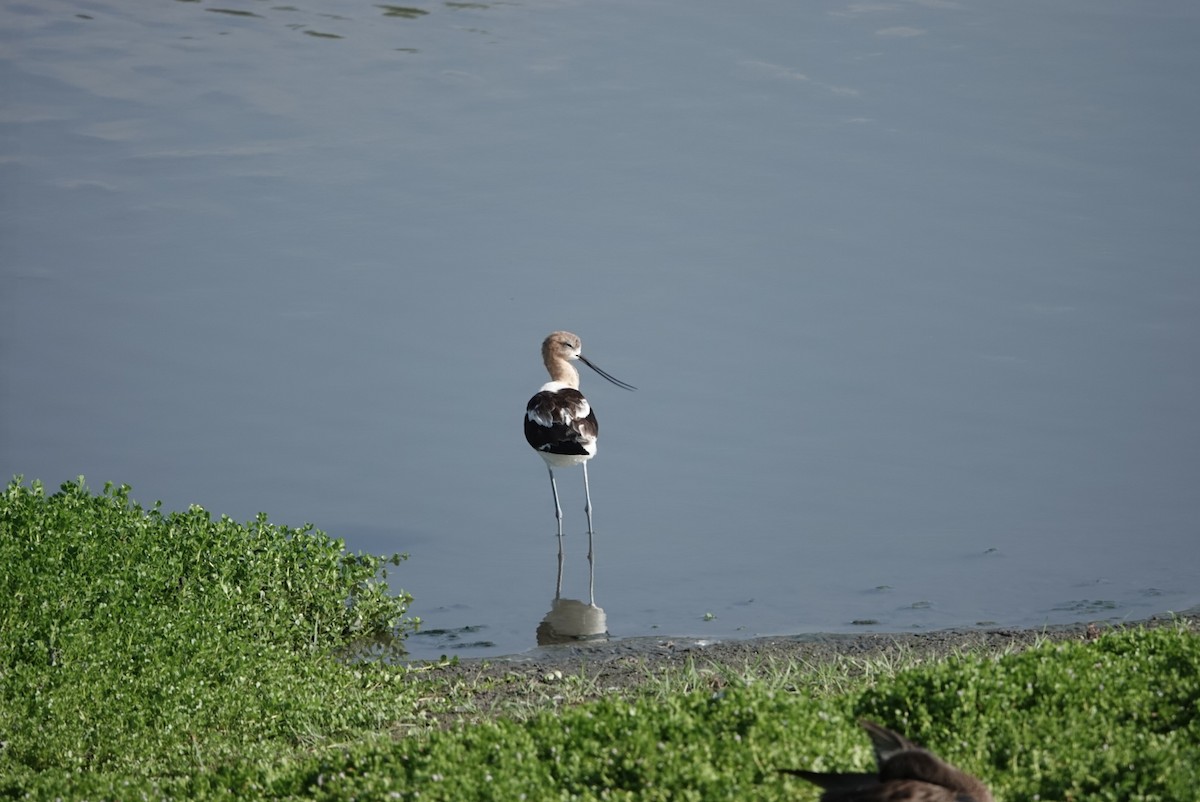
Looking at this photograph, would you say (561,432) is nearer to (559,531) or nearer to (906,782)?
(559,531)

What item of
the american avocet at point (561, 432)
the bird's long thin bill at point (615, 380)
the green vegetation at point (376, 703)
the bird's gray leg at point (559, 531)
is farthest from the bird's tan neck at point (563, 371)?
the green vegetation at point (376, 703)

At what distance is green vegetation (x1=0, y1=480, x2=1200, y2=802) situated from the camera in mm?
5820

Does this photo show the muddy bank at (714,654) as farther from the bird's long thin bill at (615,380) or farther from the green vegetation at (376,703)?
the bird's long thin bill at (615,380)

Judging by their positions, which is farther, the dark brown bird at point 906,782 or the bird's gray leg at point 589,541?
the bird's gray leg at point 589,541

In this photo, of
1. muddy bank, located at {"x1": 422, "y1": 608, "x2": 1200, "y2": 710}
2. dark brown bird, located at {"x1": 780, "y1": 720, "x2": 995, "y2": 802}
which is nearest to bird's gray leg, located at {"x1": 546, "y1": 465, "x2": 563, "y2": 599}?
muddy bank, located at {"x1": 422, "y1": 608, "x2": 1200, "y2": 710}

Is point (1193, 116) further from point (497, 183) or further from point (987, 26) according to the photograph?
point (497, 183)

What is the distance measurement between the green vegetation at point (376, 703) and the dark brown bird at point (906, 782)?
435 mm

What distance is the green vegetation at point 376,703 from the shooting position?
5.82 meters

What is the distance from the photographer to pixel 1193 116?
1875cm

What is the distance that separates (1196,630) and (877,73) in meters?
13.1

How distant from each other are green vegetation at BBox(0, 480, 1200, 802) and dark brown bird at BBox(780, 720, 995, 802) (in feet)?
1.43


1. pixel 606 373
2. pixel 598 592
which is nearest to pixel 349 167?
pixel 606 373

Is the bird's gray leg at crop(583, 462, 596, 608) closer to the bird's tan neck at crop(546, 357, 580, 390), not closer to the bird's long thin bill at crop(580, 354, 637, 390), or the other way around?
the bird's tan neck at crop(546, 357, 580, 390)

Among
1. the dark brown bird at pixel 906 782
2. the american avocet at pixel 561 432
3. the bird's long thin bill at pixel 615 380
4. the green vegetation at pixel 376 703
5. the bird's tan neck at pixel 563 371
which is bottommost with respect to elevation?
the dark brown bird at pixel 906 782
